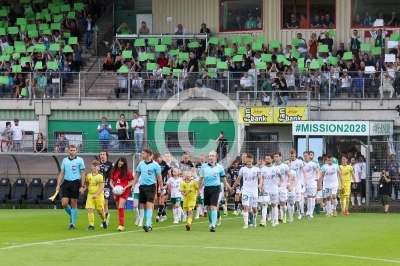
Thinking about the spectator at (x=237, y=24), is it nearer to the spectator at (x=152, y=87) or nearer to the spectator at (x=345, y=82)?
the spectator at (x=152, y=87)

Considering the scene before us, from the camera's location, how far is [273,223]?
26.6m

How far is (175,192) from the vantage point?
28.6 m

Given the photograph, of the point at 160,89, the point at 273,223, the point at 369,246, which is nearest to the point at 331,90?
the point at 160,89

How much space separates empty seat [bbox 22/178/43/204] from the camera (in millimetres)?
36375

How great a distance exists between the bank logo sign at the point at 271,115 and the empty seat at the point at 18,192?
818cm

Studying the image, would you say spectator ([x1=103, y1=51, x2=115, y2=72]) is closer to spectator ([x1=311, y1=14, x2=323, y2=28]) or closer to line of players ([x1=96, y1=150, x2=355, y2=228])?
spectator ([x1=311, y1=14, x2=323, y2=28])

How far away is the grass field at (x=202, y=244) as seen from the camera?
1795 cm

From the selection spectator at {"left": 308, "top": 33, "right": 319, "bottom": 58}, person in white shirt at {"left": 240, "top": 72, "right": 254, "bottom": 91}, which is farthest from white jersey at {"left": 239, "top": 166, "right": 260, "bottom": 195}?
spectator at {"left": 308, "top": 33, "right": 319, "bottom": 58}

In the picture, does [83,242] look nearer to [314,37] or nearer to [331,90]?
[331,90]

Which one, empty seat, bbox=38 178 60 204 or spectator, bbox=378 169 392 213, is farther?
empty seat, bbox=38 178 60 204

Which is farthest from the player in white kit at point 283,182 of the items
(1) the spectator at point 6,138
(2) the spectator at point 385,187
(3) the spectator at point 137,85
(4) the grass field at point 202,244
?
(1) the spectator at point 6,138

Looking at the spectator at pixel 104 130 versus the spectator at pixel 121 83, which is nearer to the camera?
the spectator at pixel 104 130

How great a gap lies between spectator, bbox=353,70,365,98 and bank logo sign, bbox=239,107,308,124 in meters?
2.40

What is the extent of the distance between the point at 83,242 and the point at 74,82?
21.1 meters
